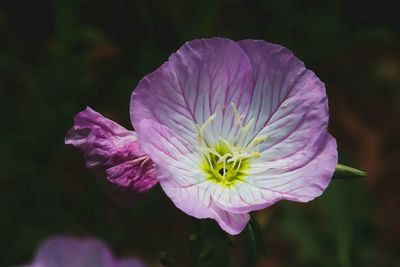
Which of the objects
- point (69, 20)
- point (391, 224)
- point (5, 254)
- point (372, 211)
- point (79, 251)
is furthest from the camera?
point (391, 224)

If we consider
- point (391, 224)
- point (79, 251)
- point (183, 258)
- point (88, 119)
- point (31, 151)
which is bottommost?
point (391, 224)

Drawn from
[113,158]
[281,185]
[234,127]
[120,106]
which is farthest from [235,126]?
[120,106]

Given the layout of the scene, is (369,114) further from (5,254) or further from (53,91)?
(5,254)

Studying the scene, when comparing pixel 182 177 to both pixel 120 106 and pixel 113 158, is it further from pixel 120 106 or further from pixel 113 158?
pixel 120 106

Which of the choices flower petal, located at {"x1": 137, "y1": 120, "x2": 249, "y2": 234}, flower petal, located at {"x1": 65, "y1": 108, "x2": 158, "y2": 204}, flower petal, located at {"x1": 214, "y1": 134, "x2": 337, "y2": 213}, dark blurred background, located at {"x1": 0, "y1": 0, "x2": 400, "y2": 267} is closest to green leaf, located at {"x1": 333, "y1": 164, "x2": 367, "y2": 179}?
flower petal, located at {"x1": 214, "y1": 134, "x2": 337, "y2": 213}

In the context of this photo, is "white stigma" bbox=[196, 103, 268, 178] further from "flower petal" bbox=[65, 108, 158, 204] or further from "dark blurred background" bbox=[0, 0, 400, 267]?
"dark blurred background" bbox=[0, 0, 400, 267]

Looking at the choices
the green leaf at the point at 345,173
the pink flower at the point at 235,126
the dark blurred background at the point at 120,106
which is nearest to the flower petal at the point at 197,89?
the pink flower at the point at 235,126

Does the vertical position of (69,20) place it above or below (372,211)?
above

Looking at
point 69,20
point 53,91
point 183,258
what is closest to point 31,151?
point 53,91
